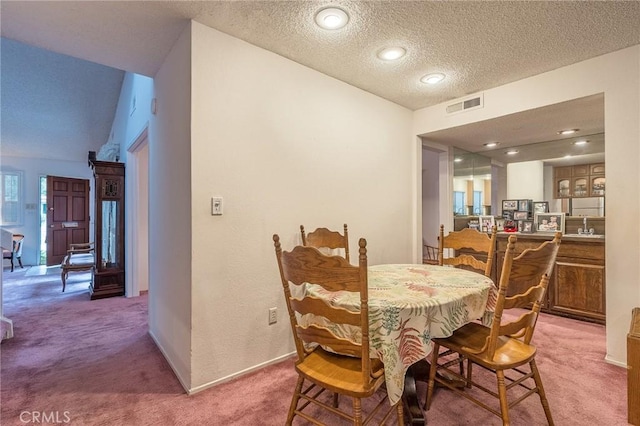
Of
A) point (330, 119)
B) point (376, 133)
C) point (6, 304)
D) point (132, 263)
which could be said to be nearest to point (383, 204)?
point (376, 133)

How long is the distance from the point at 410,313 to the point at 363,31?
1.79 m

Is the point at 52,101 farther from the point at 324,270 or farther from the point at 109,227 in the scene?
the point at 324,270

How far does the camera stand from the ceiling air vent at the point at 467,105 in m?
2.98

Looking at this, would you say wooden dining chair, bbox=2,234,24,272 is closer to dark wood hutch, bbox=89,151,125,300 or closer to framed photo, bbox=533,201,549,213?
dark wood hutch, bbox=89,151,125,300

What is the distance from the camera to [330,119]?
8.63ft

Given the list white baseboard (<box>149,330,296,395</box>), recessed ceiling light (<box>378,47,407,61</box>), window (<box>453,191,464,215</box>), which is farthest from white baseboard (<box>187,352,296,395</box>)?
window (<box>453,191,464,215</box>)

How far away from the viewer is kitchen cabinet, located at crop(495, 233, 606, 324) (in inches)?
114

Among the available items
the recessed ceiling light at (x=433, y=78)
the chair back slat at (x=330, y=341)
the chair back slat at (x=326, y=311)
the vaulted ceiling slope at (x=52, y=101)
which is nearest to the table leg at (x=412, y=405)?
the chair back slat at (x=330, y=341)

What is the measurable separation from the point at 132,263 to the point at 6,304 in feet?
4.76

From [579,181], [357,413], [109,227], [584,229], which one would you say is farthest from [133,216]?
[579,181]

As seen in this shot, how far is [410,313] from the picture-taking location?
50.0 inches

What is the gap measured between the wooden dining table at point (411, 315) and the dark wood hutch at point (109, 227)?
367 centimetres

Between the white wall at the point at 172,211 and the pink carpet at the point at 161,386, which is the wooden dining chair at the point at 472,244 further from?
the white wall at the point at 172,211

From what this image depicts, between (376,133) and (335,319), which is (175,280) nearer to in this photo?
(335,319)
